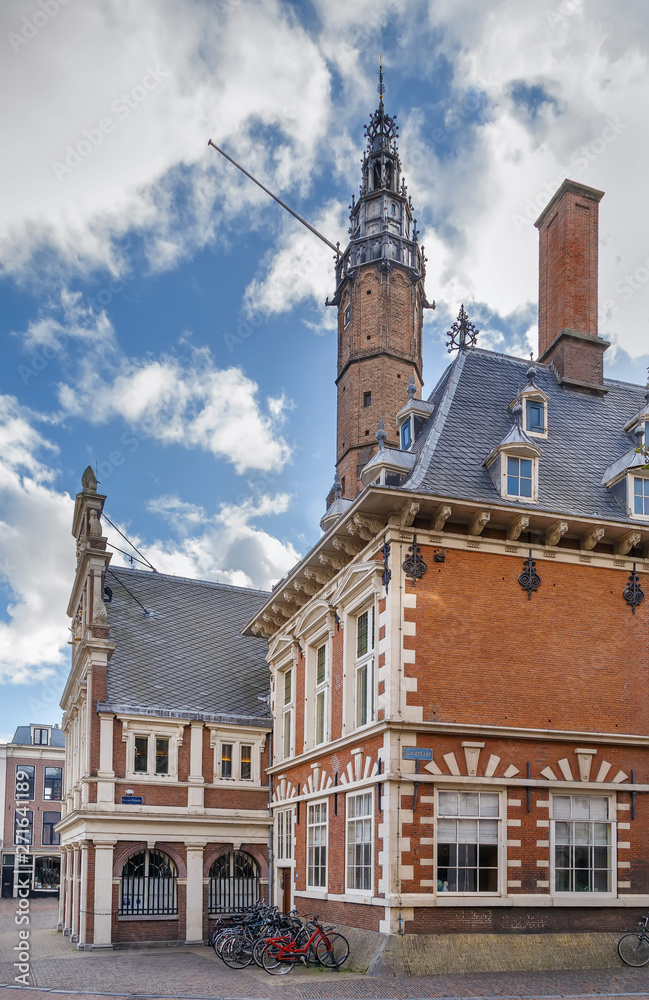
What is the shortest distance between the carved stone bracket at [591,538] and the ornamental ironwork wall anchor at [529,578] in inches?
49.7

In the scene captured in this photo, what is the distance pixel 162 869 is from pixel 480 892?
14086 millimetres

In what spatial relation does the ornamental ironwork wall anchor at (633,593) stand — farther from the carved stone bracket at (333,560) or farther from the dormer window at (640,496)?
the carved stone bracket at (333,560)

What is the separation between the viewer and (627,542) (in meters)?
20.9

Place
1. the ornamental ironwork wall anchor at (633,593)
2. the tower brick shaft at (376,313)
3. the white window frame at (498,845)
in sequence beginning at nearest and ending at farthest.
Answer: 1. the white window frame at (498,845)
2. the ornamental ironwork wall anchor at (633,593)
3. the tower brick shaft at (376,313)

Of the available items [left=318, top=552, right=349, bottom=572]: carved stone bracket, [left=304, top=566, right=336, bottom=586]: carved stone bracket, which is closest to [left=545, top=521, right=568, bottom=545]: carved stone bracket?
[left=318, top=552, right=349, bottom=572]: carved stone bracket

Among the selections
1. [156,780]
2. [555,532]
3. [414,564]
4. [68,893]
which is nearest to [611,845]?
[555,532]

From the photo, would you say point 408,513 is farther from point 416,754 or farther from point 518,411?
point 518,411

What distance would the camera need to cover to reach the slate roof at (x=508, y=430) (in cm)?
2086

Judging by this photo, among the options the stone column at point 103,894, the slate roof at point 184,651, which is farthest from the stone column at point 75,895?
the slate roof at point 184,651

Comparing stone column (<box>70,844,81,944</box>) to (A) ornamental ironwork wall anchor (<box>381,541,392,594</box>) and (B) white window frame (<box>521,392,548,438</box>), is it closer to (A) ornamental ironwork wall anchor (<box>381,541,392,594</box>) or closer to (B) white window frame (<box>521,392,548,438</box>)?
(A) ornamental ironwork wall anchor (<box>381,541,392,594</box>)

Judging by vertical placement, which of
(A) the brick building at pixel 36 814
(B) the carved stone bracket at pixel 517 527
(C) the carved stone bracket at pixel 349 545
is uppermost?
(B) the carved stone bracket at pixel 517 527

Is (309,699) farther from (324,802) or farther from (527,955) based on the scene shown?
(527,955)

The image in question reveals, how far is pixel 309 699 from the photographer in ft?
83.1

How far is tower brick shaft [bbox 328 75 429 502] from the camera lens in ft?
147
